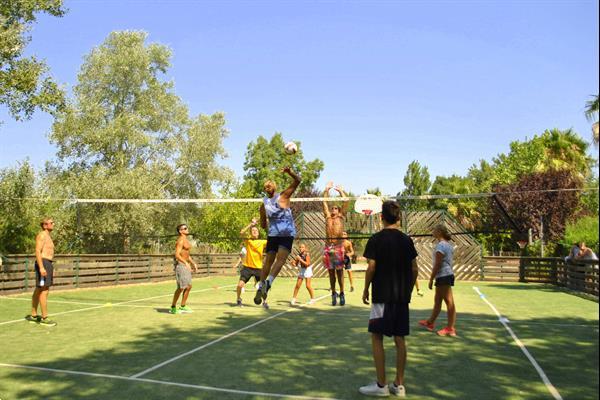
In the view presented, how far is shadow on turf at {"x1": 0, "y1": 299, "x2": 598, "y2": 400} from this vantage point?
5.69m

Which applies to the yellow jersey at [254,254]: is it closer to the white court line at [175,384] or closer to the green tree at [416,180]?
the white court line at [175,384]

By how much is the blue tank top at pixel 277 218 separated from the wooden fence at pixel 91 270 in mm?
12388

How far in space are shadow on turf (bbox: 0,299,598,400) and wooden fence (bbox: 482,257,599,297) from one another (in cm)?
868

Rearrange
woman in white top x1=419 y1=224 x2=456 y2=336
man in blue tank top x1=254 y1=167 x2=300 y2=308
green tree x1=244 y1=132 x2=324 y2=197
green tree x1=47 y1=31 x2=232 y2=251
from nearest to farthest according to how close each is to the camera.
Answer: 1. man in blue tank top x1=254 y1=167 x2=300 y2=308
2. woman in white top x1=419 y1=224 x2=456 y2=336
3. green tree x1=47 y1=31 x2=232 y2=251
4. green tree x1=244 y1=132 x2=324 y2=197

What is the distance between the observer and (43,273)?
34.3 ft

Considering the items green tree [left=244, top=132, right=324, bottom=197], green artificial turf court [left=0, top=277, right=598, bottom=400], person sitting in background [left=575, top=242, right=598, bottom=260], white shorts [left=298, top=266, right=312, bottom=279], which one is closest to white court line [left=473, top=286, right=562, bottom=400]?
green artificial turf court [left=0, top=277, right=598, bottom=400]

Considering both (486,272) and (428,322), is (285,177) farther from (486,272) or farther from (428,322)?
(428,322)

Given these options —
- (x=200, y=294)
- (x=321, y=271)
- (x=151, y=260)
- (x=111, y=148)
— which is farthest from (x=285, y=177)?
(x=200, y=294)

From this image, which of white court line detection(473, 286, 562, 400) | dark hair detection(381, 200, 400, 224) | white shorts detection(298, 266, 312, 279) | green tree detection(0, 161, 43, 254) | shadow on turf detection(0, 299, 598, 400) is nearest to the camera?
white court line detection(473, 286, 562, 400)

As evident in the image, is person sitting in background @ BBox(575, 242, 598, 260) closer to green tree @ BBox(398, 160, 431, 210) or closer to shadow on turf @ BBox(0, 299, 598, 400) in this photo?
shadow on turf @ BBox(0, 299, 598, 400)

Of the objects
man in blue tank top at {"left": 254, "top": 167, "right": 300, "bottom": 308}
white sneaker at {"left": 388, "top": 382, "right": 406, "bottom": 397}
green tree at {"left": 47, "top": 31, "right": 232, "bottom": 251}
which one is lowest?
white sneaker at {"left": 388, "top": 382, "right": 406, "bottom": 397}

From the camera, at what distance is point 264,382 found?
6.04m

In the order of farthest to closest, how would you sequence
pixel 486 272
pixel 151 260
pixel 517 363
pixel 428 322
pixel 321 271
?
pixel 321 271
pixel 486 272
pixel 151 260
pixel 428 322
pixel 517 363

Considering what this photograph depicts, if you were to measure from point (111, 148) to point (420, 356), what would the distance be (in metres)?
31.3
